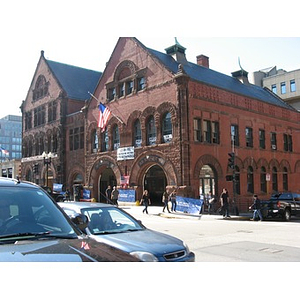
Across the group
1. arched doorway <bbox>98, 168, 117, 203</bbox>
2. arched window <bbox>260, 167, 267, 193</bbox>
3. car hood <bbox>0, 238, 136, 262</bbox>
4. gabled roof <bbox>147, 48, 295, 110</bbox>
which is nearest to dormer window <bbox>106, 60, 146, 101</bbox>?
gabled roof <bbox>147, 48, 295, 110</bbox>

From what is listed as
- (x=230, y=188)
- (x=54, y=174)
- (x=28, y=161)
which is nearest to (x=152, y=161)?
(x=230, y=188)

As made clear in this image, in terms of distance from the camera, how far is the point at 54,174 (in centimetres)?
4091

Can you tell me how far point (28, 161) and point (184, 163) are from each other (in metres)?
26.8

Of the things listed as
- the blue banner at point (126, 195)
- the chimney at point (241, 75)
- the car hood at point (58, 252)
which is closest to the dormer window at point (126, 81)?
the blue banner at point (126, 195)

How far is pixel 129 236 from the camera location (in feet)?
21.0

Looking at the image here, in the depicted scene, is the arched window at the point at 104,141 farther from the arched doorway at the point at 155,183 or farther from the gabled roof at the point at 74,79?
the gabled roof at the point at 74,79

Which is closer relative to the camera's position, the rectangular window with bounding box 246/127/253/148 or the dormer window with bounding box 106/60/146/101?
the dormer window with bounding box 106/60/146/101

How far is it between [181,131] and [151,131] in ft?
12.4

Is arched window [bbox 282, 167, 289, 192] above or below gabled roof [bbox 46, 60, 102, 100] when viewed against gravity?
below

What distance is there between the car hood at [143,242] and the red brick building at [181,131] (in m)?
19.3

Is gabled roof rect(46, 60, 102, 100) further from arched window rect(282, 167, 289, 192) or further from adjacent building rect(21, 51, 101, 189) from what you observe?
arched window rect(282, 167, 289, 192)

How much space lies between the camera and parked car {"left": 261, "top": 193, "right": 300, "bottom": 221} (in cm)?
2128

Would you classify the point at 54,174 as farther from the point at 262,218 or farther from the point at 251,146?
the point at 262,218

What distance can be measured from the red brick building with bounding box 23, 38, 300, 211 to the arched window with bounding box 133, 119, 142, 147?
88mm
